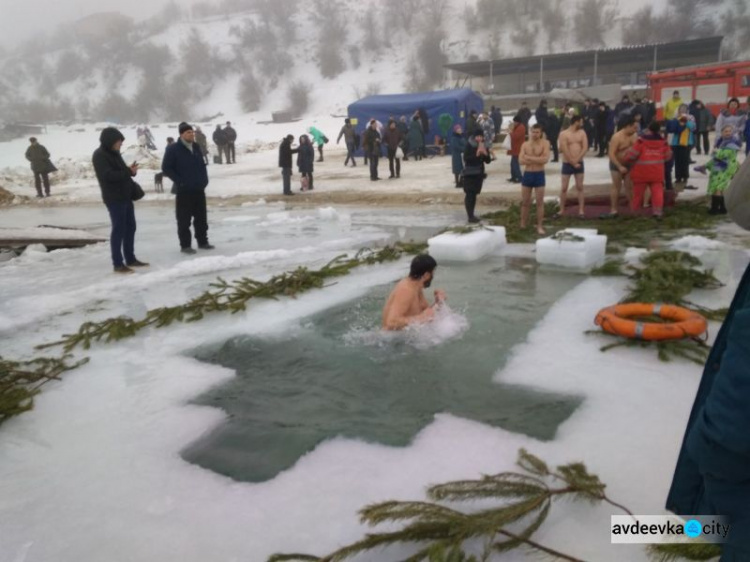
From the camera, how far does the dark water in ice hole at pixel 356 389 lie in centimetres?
347

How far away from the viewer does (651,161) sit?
906 centimetres

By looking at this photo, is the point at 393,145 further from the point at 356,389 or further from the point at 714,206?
the point at 356,389

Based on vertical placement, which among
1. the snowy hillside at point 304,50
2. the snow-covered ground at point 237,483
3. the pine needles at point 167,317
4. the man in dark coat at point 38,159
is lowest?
the snow-covered ground at point 237,483

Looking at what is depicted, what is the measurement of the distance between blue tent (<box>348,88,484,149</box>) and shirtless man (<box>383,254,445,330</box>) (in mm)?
19850

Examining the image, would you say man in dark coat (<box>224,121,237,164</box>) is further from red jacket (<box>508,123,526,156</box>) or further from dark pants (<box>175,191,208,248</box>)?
dark pants (<box>175,191,208,248</box>)

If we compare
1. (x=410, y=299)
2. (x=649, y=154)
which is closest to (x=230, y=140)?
(x=649, y=154)

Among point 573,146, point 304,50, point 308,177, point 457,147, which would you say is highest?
point 304,50

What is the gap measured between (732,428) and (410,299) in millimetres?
3863

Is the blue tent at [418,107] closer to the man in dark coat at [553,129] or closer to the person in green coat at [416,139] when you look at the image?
the person in green coat at [416,139]

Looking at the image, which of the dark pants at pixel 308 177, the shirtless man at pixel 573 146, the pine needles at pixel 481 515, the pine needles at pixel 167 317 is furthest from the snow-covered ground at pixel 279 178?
the pine needles at pixel 481 515

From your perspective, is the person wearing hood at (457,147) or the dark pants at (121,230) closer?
the dark pants at (121,230)

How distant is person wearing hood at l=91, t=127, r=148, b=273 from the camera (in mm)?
7328

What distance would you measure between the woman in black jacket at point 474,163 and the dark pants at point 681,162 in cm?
523

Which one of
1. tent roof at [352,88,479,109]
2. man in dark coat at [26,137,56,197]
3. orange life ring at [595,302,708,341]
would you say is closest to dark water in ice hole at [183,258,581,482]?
orange life ring at [595,302,708,341]
